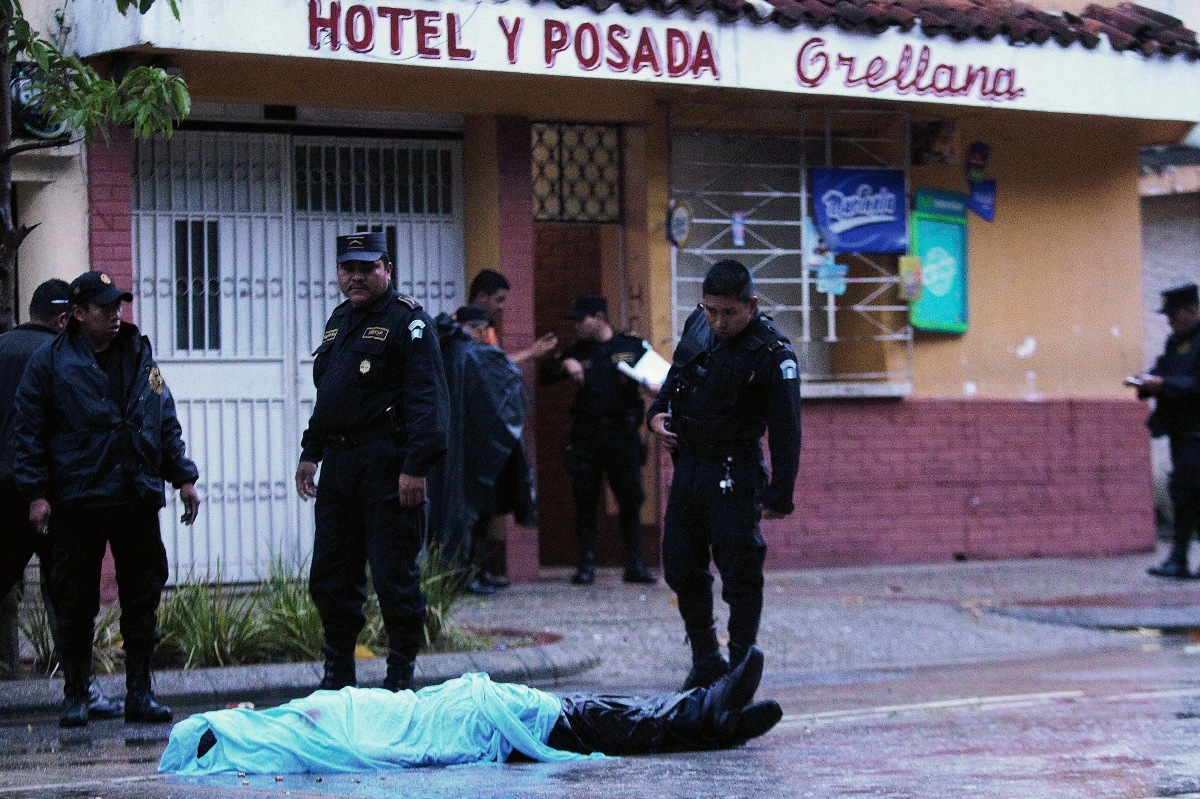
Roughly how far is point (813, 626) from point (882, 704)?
223 centimetres

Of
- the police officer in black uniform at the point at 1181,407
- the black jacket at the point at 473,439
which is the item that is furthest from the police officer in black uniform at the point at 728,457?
the police officer in black uniform at the point at 1181,407

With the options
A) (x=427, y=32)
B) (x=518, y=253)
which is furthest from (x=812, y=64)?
(x=427, y=32)

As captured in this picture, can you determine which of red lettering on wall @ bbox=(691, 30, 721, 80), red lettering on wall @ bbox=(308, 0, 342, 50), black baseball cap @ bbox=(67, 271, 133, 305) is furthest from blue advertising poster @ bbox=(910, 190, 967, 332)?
black baseball cap @ bbox=(67, 271, 133, 305)

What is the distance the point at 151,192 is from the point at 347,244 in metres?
4.56

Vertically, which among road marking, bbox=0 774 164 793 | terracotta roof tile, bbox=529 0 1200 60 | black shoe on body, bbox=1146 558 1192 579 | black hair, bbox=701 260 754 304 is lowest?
black shoe on body, bbox=1146 558 1192 579

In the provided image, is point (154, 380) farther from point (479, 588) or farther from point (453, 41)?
point (479, 588)

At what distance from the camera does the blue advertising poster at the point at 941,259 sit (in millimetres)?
13812

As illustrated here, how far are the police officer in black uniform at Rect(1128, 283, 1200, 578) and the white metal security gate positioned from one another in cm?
575

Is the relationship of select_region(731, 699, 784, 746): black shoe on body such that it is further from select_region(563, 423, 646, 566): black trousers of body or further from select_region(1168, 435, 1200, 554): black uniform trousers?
select_region(1168, 435, 1200, 554): black uniform trousers

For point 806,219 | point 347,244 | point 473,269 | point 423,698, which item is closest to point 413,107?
point 473,269

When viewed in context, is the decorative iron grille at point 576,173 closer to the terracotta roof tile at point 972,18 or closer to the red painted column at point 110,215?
the terracotta roof tile at point 972,18

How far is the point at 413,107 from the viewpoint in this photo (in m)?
12.0

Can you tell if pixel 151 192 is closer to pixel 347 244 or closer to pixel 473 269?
pixel 473 269

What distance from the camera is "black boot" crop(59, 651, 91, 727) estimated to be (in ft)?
24.3
